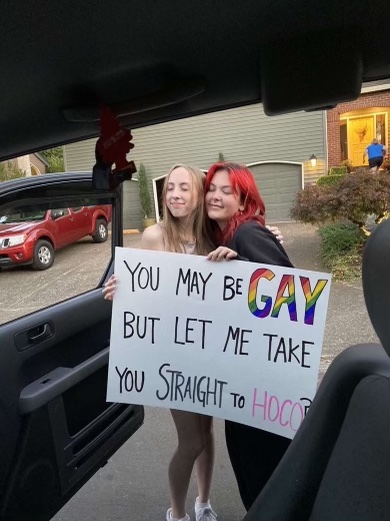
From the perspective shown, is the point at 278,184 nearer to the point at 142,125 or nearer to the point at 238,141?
the point at 238,141

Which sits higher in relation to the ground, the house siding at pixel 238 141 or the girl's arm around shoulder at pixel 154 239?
the house siding at pixel 238 141

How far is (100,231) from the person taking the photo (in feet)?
8.89

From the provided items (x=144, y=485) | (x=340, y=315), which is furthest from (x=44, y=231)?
(x=340, y=315)

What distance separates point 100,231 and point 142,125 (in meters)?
0.70

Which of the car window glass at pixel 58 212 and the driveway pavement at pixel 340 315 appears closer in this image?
the car window glass at pixel 58 212

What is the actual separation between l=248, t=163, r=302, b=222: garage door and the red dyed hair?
11935mm

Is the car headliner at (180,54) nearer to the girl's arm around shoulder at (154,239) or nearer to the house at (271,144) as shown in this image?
the girl's arm around shoulder at (154,239)

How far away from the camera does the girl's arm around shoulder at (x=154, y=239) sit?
79.2 inches

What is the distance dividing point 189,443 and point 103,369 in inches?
24.6

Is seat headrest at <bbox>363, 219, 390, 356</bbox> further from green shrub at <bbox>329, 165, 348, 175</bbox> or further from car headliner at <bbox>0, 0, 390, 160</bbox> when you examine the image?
green shrub at <bbox>329, 165, 348, 175</bbox>

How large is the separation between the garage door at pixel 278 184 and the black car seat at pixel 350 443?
12636mm

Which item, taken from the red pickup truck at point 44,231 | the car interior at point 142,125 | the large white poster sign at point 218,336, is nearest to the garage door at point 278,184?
the red pickup truck at point 44,231

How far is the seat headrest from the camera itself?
1.05 m

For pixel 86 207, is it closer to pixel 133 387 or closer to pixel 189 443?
pixel 133 387
